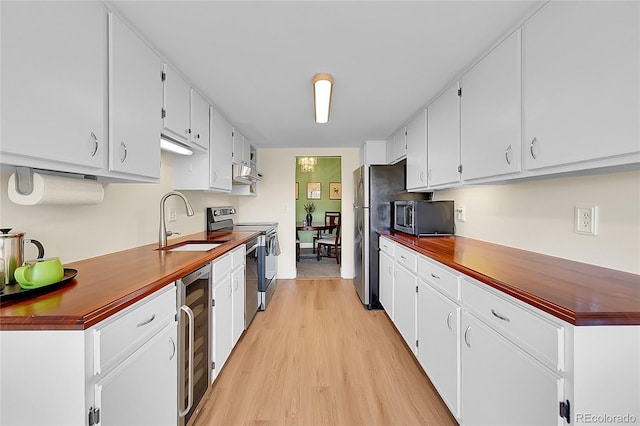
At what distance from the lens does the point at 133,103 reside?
4.72 feet

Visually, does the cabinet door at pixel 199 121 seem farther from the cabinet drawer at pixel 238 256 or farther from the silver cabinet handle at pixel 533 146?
the silver cabinet handle at pixel 533 146

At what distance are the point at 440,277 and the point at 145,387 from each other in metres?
1.54

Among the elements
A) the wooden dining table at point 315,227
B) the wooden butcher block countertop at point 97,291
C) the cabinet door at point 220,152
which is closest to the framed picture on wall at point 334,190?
the wooden dining table at point 315,227

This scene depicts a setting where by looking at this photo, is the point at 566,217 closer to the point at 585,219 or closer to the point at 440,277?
the point at 585,219

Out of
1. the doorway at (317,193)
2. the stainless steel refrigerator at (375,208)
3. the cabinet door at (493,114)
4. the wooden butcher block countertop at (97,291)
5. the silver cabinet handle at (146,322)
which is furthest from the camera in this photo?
the doorway at (317,193)

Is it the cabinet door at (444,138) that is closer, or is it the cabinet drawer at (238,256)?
the cabinet door at (444,138)

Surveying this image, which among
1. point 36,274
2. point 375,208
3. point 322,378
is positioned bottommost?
point 322,378

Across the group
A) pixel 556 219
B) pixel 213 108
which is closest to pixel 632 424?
pixel 556 219

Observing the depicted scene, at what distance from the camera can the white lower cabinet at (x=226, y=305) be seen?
1.84m

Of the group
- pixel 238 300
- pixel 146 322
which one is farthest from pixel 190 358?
pixel 238 300

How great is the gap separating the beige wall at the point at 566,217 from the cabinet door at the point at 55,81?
2.35 metres

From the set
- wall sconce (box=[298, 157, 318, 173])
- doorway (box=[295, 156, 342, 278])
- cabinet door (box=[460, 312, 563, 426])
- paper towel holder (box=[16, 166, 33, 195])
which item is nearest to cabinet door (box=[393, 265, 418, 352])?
cabinet door (box=[460, 312, 563, 426])

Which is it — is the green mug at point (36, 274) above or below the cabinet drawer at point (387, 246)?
above

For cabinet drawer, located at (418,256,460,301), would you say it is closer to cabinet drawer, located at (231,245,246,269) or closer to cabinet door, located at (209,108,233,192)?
cabinet drawer, located at (231,245,246,269)
